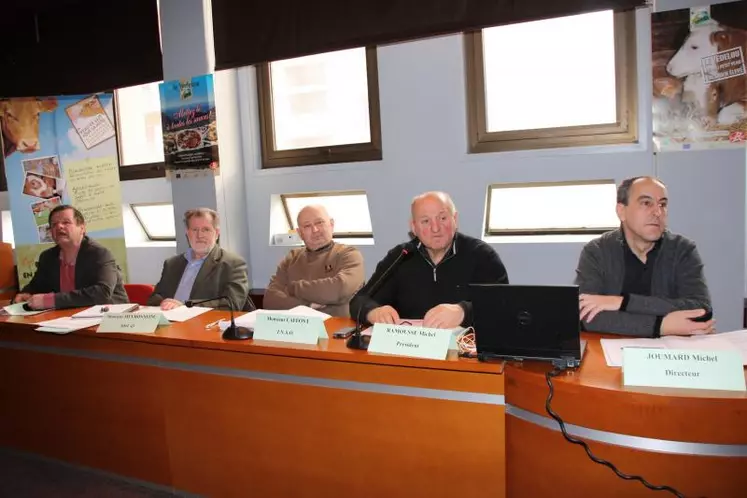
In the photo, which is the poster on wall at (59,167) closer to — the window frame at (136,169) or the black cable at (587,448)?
the window frame at (136,169)

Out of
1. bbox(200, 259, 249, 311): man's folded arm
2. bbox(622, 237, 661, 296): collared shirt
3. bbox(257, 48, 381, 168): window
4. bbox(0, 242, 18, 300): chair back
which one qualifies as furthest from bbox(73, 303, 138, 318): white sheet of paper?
bbox(0, 242, 18, 300): chair back

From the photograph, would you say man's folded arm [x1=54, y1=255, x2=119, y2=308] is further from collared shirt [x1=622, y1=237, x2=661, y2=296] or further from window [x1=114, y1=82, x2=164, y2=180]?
collared shirt [x1=622, y1=237, x2=661, y2=296]

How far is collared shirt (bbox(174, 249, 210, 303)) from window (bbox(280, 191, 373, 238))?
3.97ft

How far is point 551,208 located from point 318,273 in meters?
1.60

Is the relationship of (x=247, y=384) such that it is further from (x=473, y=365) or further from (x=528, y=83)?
(x=528, y=83)

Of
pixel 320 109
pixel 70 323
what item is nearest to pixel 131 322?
pixel 70 323

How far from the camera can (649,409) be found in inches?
50.6

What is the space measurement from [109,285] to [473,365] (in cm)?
223

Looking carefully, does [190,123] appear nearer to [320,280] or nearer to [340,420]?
[320,280]

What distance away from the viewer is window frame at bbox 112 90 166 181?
177 inches

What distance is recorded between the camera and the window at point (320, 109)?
375 cm

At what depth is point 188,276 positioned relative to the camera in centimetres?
298

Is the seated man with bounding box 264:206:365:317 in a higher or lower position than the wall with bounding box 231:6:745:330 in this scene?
lower

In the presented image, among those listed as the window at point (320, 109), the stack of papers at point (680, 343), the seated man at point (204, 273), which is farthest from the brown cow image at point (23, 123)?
the stack of papers at point (680, 343)
